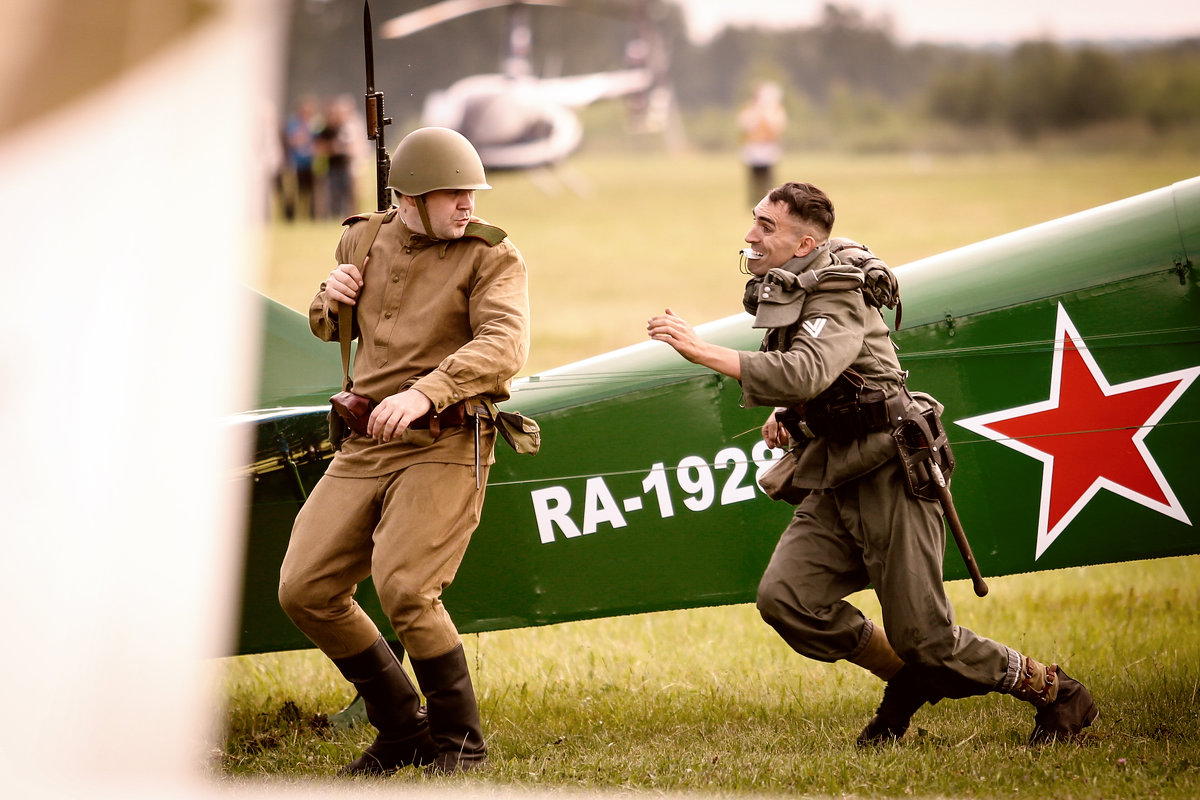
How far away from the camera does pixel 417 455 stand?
3.91m

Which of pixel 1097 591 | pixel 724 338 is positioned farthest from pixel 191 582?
pixel 1097 591

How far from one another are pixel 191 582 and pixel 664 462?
1994 millimetres

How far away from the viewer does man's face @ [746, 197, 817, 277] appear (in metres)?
3.87

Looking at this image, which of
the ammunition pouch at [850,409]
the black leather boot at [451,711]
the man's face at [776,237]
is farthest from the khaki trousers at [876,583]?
the black leather boot at [451,711]

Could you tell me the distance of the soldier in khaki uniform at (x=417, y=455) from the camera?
3822 millimetres

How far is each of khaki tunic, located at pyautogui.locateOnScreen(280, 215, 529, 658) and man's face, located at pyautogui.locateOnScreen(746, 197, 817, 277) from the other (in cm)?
75

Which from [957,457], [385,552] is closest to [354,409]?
[385,552]

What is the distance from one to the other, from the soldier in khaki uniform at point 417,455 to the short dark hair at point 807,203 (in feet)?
2.80

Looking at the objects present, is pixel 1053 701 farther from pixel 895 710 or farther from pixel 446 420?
pixel 446 420

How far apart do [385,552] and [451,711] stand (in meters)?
0.58

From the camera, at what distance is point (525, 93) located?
1316 inches

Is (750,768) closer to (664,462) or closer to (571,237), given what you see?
(664,462)


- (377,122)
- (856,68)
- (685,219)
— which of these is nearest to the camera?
(377,122)

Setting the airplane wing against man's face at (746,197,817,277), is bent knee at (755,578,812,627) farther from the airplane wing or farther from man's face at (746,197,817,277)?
man's face at (746,197,817,277)
